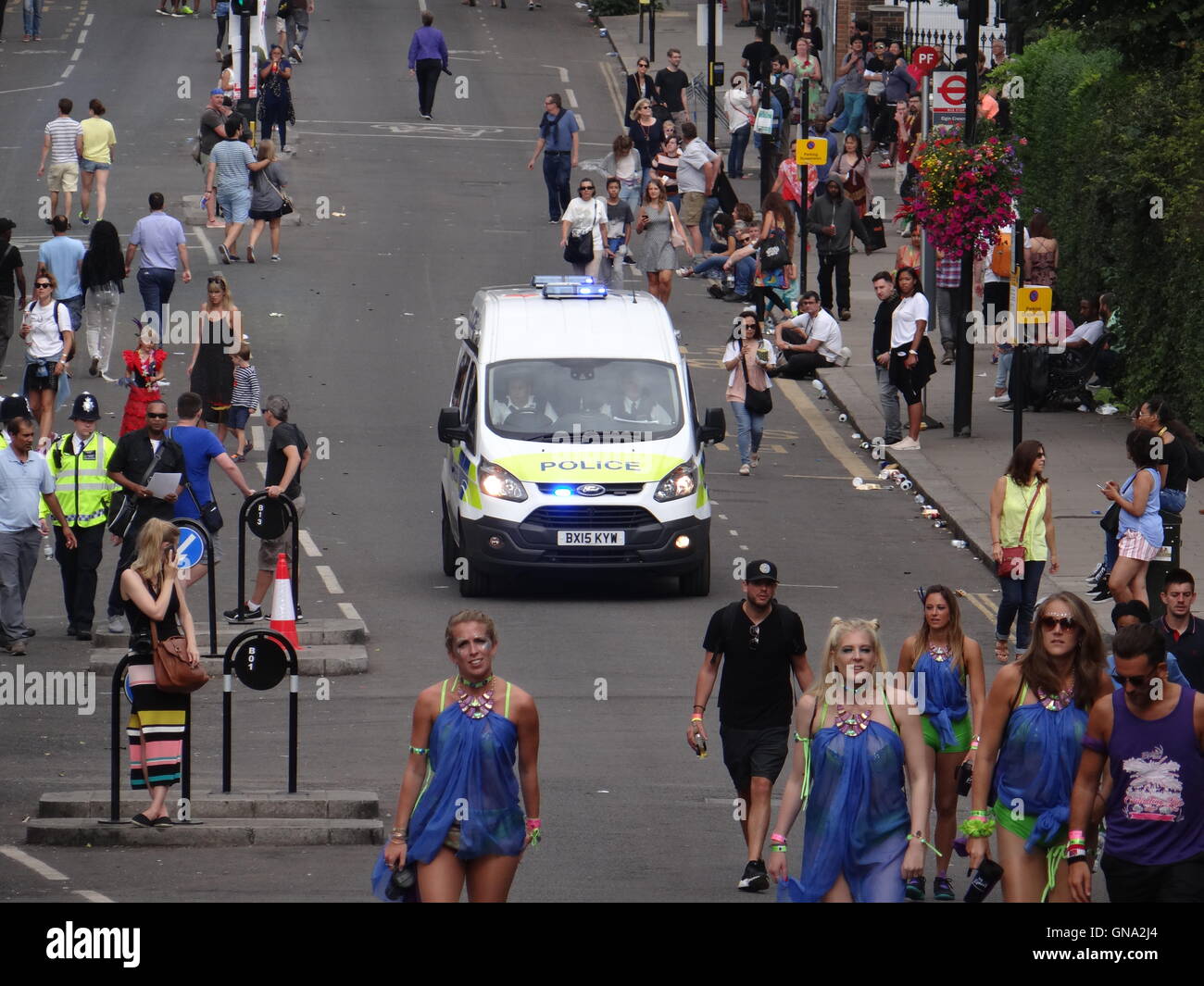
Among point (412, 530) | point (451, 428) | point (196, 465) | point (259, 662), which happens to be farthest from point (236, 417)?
point (259, 662)

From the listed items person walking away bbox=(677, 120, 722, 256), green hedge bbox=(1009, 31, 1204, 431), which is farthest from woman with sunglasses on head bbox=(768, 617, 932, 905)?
person walking away bbox=(677, 120, 722, 256)

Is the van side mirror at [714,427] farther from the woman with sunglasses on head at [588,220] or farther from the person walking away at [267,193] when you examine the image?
the person walking away at [267,193]

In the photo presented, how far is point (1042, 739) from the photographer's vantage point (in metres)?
9.30

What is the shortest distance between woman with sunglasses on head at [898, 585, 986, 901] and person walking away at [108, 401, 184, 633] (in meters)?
7.29

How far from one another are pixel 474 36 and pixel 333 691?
38.8 meters

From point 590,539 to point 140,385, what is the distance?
206 inches

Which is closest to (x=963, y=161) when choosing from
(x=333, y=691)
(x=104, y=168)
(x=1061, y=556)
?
(x=1061, y=556)

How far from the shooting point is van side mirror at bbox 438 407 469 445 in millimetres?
18875

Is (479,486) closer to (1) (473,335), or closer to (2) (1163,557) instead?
(1) (473,335)

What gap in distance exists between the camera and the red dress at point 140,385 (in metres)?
21.2

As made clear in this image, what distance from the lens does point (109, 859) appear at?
1178 cm

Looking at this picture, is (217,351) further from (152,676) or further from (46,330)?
(152,676)

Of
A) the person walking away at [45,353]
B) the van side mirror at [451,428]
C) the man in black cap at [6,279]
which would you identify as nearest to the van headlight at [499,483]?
the van side mirror at [451,428]

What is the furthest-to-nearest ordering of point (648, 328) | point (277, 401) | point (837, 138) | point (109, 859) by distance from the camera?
1. point (837, 138)
2. point (648, 328)
3. point (277, 401)
4. point (109, 859)
